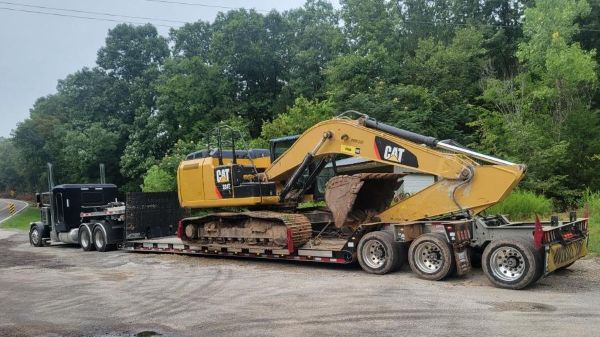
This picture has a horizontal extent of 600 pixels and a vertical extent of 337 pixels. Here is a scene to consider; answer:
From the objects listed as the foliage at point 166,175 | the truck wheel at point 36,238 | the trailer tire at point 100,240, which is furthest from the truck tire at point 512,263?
the foliage at point 166,175

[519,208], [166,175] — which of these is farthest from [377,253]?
[166,175]

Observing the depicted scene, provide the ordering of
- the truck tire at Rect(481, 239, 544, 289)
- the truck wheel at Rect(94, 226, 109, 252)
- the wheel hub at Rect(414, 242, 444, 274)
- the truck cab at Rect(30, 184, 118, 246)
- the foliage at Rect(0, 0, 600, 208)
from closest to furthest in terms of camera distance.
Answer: the truck tire at Rect(481, 239, 544, 289)
the wheel hub at Rect(414, 242, 444, 274)
the truck wheel at Rect(94, 226, 109, 252)
the truck cab at Rect(30, 184, 118, 246)
the foliage at Rect(0, 0, 600, 208)

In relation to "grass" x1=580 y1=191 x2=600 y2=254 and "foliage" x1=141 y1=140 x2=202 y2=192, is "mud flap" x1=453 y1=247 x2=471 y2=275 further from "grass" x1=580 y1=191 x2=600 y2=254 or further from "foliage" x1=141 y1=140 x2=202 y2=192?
"foliage" x1=141 y1=140 x2=202 y2=192

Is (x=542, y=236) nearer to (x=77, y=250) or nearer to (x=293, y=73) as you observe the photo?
(x=77, y=250)

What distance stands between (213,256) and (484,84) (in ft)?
72.2

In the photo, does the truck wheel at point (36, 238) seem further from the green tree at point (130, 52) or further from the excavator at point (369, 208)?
the green tree at point (130, 52)

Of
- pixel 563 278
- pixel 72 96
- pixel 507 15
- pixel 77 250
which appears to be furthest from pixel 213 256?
pixel 72 96

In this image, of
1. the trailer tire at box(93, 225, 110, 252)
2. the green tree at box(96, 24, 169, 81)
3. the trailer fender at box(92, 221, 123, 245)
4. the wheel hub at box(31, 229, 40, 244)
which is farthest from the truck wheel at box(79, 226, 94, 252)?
the green tree at box(96, 24, 169, 81)

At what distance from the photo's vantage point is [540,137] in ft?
75.9

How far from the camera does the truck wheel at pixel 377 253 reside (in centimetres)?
1052

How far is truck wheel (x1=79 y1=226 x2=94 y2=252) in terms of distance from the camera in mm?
17734

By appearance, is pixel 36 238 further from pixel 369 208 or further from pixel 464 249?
pixel 464 249

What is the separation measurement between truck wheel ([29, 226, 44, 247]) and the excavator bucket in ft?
43.7

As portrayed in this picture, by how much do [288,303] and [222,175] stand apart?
5.45 metres
